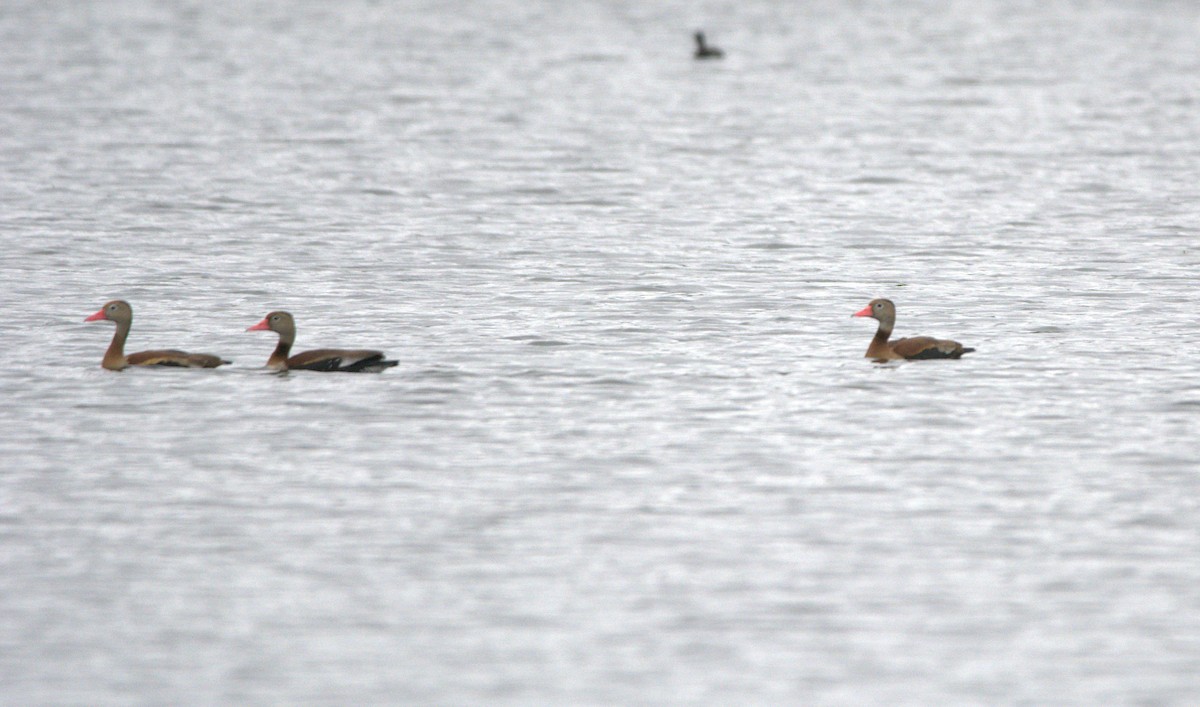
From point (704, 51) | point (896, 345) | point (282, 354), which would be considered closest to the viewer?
point (282, 354)

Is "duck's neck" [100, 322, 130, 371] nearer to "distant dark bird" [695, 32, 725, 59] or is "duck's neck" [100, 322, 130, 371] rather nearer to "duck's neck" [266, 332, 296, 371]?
"duck's neck" [266, 332, 296, 371]

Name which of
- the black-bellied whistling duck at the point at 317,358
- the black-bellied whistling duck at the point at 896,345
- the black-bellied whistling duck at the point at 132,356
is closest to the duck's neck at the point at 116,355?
the black-bellied whistling duck at the point at 132,356

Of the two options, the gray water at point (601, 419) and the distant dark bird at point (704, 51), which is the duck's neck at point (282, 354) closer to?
the gray water at point (601, 419)

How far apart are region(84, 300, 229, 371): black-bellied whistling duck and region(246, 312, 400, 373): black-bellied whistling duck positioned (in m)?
0.58

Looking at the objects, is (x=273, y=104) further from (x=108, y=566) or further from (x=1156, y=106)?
(x=108, y=566)

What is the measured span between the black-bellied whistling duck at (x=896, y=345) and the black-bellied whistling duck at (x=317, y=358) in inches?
176

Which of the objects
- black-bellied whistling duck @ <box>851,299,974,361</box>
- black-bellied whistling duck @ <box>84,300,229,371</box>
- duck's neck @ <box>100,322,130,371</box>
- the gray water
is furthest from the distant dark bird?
duck's neck @ <box>100,322,130,371</box>

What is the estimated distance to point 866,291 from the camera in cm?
2259

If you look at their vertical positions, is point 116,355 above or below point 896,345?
above

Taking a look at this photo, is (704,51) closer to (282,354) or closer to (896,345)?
(896,345)

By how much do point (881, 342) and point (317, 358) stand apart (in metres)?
5.21

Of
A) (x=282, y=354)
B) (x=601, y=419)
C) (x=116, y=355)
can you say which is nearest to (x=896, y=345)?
(x=601, y=419)

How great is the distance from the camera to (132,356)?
17672 mm

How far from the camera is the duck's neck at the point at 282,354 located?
17.6 meters
